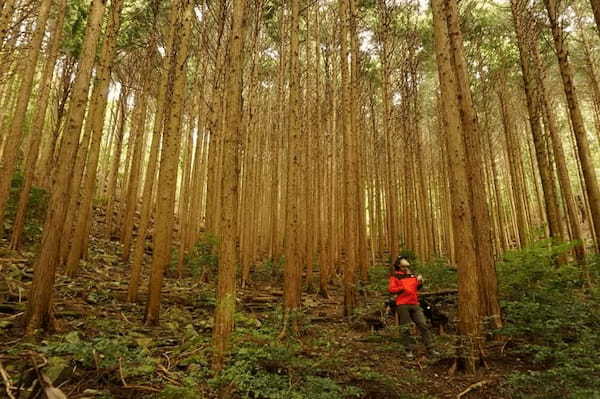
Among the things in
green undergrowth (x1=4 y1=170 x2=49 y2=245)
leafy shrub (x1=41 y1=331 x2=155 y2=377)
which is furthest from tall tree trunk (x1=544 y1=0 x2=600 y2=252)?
green undergrowth (x1=4 y1=170 x2=49 y2=245)

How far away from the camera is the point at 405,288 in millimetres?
5699

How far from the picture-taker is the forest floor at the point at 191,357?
316 centimetres

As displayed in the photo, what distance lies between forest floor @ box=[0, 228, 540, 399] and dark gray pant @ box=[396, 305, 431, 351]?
0.17 meters

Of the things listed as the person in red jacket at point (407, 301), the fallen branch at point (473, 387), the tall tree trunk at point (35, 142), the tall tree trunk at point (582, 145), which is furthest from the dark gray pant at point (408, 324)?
the tall tree trunk at point (35, 142)

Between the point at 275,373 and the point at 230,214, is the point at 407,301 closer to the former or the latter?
the point at 275,373

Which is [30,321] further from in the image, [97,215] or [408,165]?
[97,215]

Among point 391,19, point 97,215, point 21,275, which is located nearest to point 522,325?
point 21,275

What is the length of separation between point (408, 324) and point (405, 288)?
586 millimetres

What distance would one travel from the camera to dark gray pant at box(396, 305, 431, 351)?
17.4 ft

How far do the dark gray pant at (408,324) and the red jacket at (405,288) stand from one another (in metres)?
0.10

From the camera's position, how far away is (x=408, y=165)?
44.5 ft

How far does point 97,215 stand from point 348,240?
1332 cm

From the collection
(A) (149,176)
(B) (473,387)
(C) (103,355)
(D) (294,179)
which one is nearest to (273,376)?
(C) (103,355)

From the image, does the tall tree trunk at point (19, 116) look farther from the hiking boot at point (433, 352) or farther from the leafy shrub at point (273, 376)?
the hiking boot at point (433, 352)
